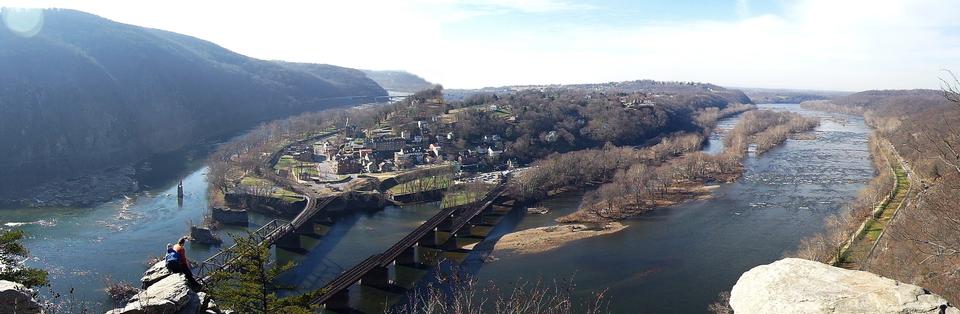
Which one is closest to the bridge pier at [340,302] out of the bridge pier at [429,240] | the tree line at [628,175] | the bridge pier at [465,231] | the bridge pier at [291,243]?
the bridge pier at [429,240]

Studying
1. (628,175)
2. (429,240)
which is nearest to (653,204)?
(628,175)

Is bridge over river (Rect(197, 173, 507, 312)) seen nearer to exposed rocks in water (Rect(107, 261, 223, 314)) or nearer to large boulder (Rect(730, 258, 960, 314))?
exposed rocks in water (Rect(107, 261, 223, 314))

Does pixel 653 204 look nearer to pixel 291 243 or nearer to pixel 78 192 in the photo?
pixel 291 243

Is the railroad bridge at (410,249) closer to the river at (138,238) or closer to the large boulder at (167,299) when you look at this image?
the river at (138,238)

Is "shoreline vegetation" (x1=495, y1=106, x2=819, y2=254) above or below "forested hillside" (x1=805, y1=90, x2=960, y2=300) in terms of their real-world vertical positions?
below

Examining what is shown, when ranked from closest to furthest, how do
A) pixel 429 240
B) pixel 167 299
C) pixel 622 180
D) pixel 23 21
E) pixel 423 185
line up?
pixel 167 299 < pixel 429 240 < pixel 622 180 < pixel 423 185 < pixel 23 21

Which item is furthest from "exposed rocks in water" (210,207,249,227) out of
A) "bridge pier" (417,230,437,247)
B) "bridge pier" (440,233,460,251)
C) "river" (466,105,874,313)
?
"river" (466,105,874,313)
